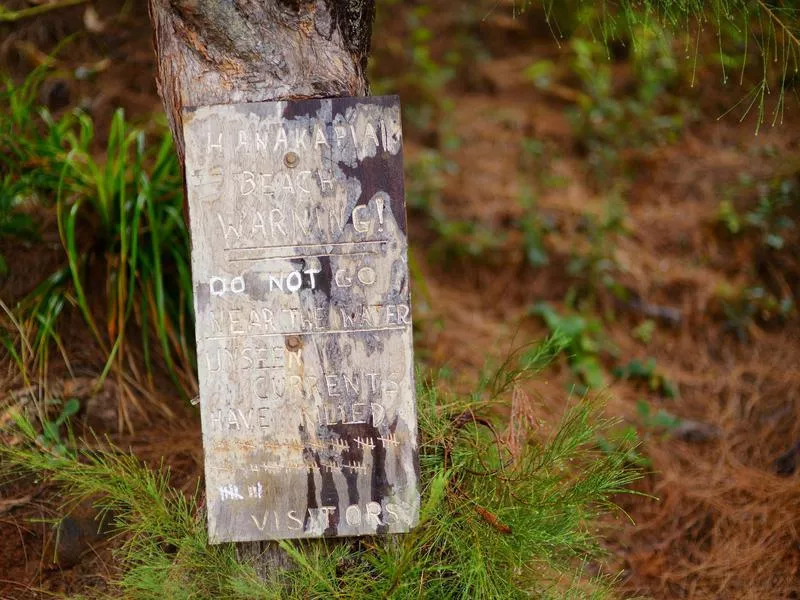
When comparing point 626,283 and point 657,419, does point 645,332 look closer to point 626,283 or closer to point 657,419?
point 626,283

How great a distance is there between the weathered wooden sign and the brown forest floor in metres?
0.60

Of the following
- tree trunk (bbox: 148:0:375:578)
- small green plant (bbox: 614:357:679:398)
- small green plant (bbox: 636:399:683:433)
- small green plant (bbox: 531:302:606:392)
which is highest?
tree trunk (bbox: 148:0:375:578)

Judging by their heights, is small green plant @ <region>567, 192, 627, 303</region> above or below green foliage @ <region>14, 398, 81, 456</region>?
above

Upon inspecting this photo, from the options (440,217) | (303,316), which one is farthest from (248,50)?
(440,217)

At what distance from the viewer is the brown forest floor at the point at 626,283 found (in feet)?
7.33

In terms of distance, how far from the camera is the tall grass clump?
2357 millimetres

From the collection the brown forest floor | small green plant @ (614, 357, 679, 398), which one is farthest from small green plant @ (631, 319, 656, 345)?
small green plant @ (614, 357, 679, 398)

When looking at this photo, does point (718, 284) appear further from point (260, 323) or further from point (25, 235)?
point (25, 235)

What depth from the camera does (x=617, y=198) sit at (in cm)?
371

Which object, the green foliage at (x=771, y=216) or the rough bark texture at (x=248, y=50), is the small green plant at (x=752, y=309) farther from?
the rough bark texture at (x=248, y=50)

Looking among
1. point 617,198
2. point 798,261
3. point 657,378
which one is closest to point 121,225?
point 657,378

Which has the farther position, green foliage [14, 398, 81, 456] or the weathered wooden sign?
green foliage [14, 398, 81, 456]

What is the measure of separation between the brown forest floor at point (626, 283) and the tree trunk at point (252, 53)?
0.90 metres

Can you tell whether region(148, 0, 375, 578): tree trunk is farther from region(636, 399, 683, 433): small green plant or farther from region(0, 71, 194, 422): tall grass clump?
region(636, 399, 683, 433): small green plant
